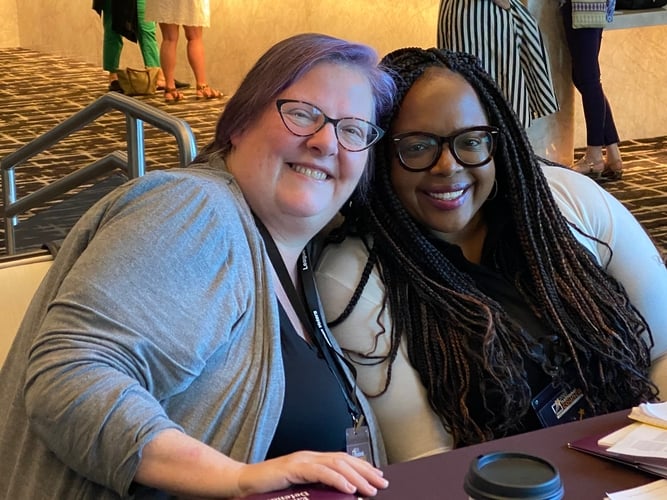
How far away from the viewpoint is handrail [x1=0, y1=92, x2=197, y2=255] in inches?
111

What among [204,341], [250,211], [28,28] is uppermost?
[250,211]

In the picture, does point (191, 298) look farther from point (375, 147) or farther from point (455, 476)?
point (375, 147)

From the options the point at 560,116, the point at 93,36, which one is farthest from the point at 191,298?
the point at 93,36

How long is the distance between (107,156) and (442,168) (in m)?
1.85

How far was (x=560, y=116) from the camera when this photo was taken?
619 centimetres

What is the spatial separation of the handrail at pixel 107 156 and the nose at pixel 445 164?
33.1 inches

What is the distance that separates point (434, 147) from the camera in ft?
6.79

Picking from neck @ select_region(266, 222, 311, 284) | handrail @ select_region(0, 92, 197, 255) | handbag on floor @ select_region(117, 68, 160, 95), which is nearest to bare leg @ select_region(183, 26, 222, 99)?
handbag on floor @ select_region(117, 68, 160, 95)

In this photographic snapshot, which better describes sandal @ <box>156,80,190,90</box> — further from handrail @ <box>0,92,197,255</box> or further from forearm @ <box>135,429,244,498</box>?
forearm @ <box>135,429,244,498</box>

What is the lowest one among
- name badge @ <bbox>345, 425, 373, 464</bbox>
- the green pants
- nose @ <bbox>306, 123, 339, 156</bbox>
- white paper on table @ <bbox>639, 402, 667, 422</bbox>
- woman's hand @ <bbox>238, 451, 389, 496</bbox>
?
the green pants

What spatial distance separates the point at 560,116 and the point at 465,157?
4272 mm

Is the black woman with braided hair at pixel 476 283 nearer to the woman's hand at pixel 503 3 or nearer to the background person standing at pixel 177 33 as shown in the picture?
the woman's hand at pixel 503 3

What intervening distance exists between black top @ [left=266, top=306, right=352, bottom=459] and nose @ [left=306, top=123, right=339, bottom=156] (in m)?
A: 0.29

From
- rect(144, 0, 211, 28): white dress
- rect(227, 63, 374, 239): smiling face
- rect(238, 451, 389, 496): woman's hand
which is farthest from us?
rect(144, 0, 211, 28): white dress
